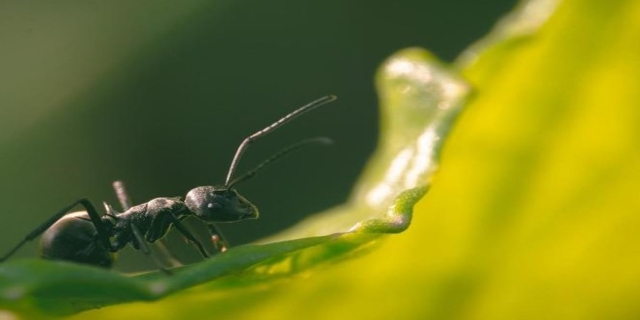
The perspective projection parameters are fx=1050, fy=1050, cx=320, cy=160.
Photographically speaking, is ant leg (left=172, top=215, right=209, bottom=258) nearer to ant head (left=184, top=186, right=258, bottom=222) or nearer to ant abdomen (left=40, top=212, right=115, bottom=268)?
ant head (left=184, top=186, right=258, bottom=222)

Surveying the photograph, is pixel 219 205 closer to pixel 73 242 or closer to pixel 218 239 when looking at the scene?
pixel 218 239

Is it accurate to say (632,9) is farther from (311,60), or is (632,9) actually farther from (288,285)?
(311,60)

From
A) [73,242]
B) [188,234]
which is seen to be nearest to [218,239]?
[188,234]

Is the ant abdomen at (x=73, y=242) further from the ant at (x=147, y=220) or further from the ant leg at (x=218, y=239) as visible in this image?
the ant leg at (x=218, y=239)

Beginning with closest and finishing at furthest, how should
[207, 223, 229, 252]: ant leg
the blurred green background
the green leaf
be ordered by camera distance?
the green leaf
[207, 223, 229, 252]: ant leg
the blurred green background

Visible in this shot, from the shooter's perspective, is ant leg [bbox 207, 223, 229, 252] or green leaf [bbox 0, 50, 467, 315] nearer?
green leaf [bbox 0, 50, 467, 315]

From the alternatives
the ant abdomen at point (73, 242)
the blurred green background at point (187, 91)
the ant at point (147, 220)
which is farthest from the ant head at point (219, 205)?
the blurred green background at point (187, 91)

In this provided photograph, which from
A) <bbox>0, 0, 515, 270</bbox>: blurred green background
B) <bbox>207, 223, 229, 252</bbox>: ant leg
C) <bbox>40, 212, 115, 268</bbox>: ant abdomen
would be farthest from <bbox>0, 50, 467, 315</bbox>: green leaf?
<bbox>0, 0, 515, 270</bbox>: blurred green background

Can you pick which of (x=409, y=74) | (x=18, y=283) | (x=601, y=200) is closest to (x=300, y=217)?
(x=409, y=74)
